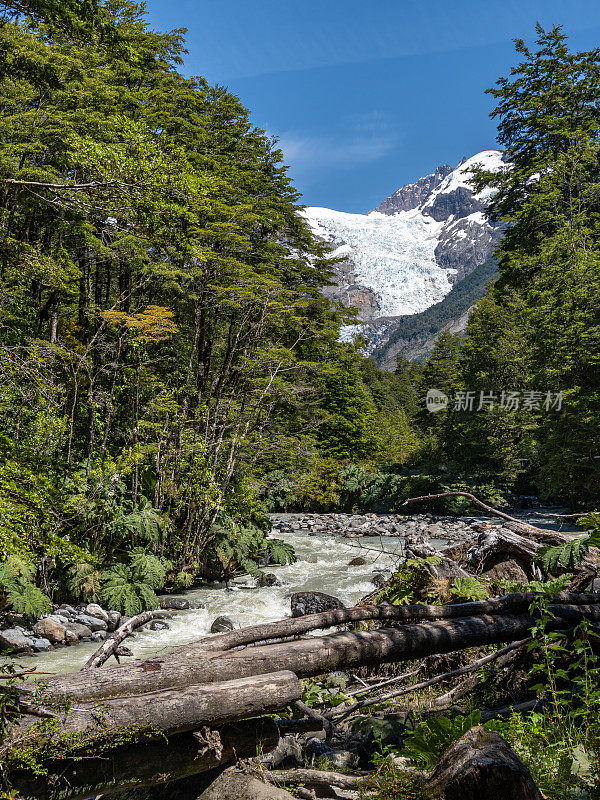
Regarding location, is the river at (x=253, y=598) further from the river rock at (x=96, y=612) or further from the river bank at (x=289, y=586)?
the river rock at (x=96, y=612)

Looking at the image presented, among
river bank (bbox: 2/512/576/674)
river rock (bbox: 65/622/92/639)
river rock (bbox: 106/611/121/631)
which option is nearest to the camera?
river bank (bbox: 2/512/576/674)

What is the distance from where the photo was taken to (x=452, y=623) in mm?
2850

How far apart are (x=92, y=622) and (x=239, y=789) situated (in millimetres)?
6469

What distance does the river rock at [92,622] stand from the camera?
24.5 feet

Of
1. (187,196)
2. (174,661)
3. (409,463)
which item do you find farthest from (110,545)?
(409,463)

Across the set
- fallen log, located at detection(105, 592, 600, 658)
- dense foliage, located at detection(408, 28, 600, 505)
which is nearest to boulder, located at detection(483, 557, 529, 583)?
fallen log, located at detection(105, 592, 600, 658)

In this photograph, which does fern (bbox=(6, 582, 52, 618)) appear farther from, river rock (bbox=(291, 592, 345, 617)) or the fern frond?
the fern frond

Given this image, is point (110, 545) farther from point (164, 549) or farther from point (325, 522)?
point (325, 522)

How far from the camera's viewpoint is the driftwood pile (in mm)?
1770

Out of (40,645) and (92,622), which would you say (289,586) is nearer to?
(92,622)

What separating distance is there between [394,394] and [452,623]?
2369 inches

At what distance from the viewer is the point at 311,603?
8.68 m

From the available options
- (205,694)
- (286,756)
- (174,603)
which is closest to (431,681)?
(286,756)

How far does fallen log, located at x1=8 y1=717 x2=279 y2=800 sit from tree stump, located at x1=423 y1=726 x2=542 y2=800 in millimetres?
828
